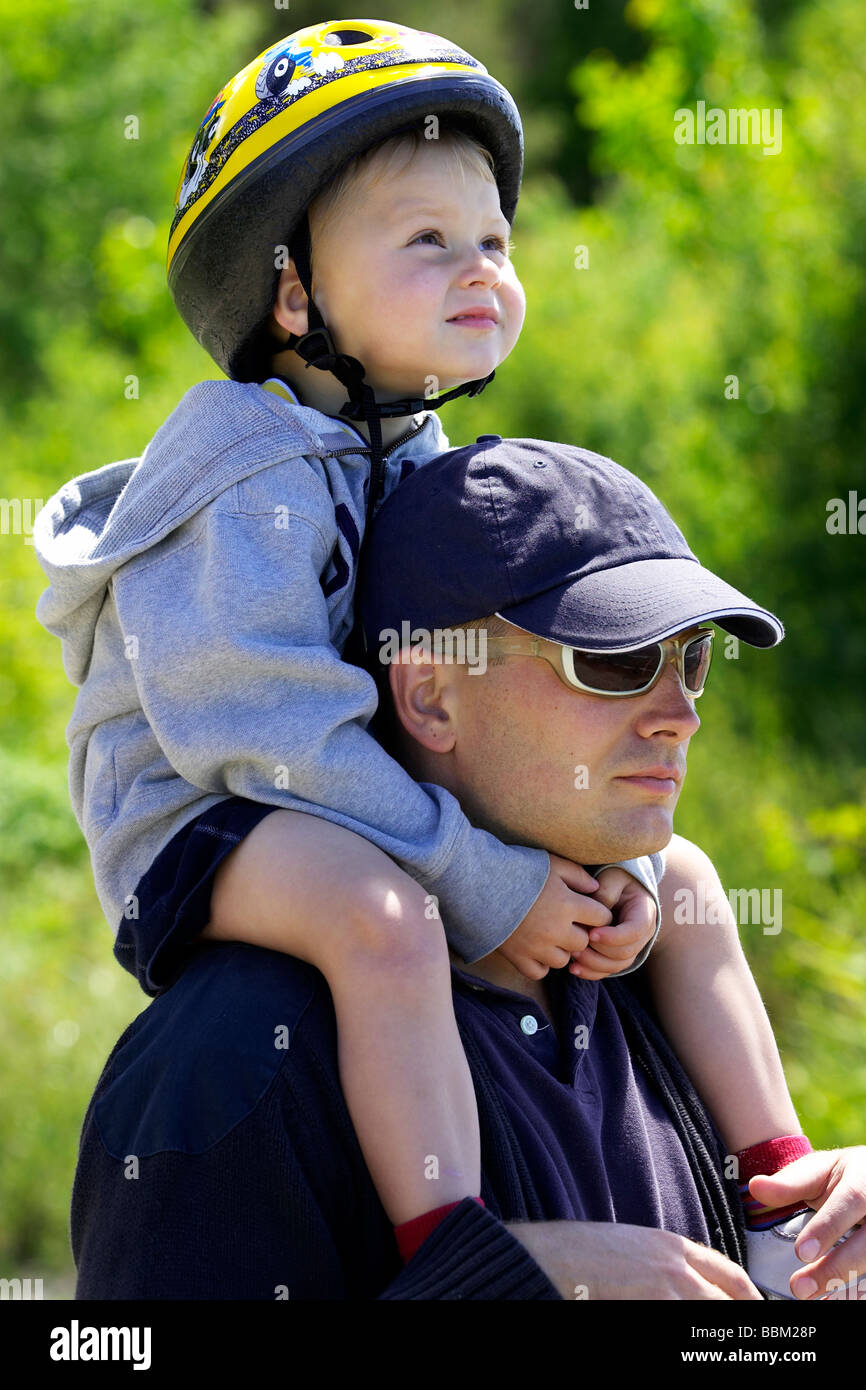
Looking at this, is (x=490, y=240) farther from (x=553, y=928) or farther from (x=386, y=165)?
(x=553, y=928)

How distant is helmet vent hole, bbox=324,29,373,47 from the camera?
2.74m

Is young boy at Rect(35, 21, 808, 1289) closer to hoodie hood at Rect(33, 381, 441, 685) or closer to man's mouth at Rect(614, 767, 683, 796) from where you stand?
hoodie hood at Rect(33, 381, 441, 685)

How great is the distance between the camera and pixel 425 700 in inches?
99.6

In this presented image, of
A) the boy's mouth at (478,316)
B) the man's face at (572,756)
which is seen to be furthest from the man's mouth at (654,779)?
the boy's mouth at (478,316)

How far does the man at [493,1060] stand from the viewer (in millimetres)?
2084

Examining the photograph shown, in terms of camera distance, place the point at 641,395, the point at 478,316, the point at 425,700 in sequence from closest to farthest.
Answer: the point at 425,700 < the point at 478,316 < the point at 641,395

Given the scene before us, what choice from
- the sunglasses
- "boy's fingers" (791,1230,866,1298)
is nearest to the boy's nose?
the sunglasses

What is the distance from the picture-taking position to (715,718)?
377 inches

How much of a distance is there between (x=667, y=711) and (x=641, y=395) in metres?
10.9

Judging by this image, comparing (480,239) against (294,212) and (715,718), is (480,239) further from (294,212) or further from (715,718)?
(715,718)

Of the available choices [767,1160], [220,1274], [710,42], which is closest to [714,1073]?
[767,1160]

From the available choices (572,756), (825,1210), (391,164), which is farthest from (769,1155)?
(391,164)

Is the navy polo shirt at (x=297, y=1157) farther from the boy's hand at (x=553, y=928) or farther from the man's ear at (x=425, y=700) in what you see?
the man's ear at (x=425, y=700)

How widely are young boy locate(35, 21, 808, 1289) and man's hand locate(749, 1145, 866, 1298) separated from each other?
0.09 m
